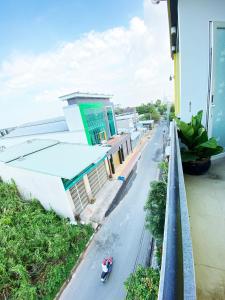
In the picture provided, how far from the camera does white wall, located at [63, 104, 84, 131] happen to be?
33.6 ft

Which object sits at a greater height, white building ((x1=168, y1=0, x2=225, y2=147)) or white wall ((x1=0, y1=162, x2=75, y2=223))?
white building ((x1=168, y1=0, x2=225, y2=147))

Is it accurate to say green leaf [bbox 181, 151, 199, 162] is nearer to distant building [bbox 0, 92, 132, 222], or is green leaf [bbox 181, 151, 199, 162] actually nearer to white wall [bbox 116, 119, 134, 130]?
distant building [bbox 0, 92, 132, 222]

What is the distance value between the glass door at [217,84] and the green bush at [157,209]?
4.66 feet

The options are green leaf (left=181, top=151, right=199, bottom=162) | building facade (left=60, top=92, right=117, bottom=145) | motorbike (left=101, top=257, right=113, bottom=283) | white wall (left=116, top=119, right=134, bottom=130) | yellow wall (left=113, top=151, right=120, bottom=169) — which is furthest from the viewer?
white wall (left=116, top=119, right=134, bottom=130)

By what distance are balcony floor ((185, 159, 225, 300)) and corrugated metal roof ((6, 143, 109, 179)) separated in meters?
3.91

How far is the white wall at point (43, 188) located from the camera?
5.56m

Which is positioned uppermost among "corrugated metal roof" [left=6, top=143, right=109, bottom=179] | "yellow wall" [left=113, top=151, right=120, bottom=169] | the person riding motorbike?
"corrugated metal roof" [left=6, top=143, right=109, bottom=179]

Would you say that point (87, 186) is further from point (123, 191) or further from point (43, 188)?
point (123, 191)

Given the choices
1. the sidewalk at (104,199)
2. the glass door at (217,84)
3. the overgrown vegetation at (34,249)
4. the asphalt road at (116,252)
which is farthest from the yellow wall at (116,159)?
the glass door at (217,84)

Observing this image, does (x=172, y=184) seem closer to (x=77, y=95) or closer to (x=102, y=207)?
(x=102, y=207)

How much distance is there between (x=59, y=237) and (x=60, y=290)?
1.34 metres

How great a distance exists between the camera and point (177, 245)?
535mm

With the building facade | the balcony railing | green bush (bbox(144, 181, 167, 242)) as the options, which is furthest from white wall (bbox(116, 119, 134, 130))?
the balcony railing

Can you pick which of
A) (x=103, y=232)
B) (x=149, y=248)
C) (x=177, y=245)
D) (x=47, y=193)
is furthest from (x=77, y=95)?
(x=177, y=245)
